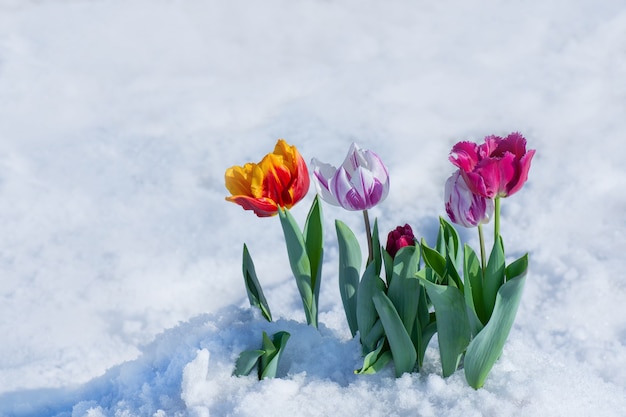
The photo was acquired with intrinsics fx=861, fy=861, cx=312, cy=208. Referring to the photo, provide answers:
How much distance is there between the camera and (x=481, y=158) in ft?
3.92

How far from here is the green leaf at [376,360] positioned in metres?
1.30

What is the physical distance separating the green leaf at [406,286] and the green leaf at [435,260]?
0.05 ft

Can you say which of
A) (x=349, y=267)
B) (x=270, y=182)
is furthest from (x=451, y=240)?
(x=270, y=182)

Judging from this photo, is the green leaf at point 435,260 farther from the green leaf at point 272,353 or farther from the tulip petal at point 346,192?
the green leaf at point 272,353

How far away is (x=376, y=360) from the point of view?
1.35 m

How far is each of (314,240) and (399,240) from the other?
20 centimetres

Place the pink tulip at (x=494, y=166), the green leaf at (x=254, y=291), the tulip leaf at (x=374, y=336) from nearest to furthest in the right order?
the pink tulip at (x=494, y=166)
the tulip leaf at (x=374, y=336)
the green leaf at (x=254, y=291)

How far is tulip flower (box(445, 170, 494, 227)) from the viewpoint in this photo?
4.00 feet

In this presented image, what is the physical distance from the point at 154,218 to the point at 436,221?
775mm

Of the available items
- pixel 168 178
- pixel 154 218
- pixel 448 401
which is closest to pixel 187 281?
pixel 154 218

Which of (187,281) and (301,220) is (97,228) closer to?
(187,281)

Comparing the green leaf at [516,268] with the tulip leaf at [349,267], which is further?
the tulip leaf at [349,267]

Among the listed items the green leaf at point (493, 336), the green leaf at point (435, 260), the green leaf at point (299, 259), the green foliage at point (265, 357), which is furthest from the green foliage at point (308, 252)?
the green leaf at point (493, 336)

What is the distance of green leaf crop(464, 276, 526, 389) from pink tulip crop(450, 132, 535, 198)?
125 mm
